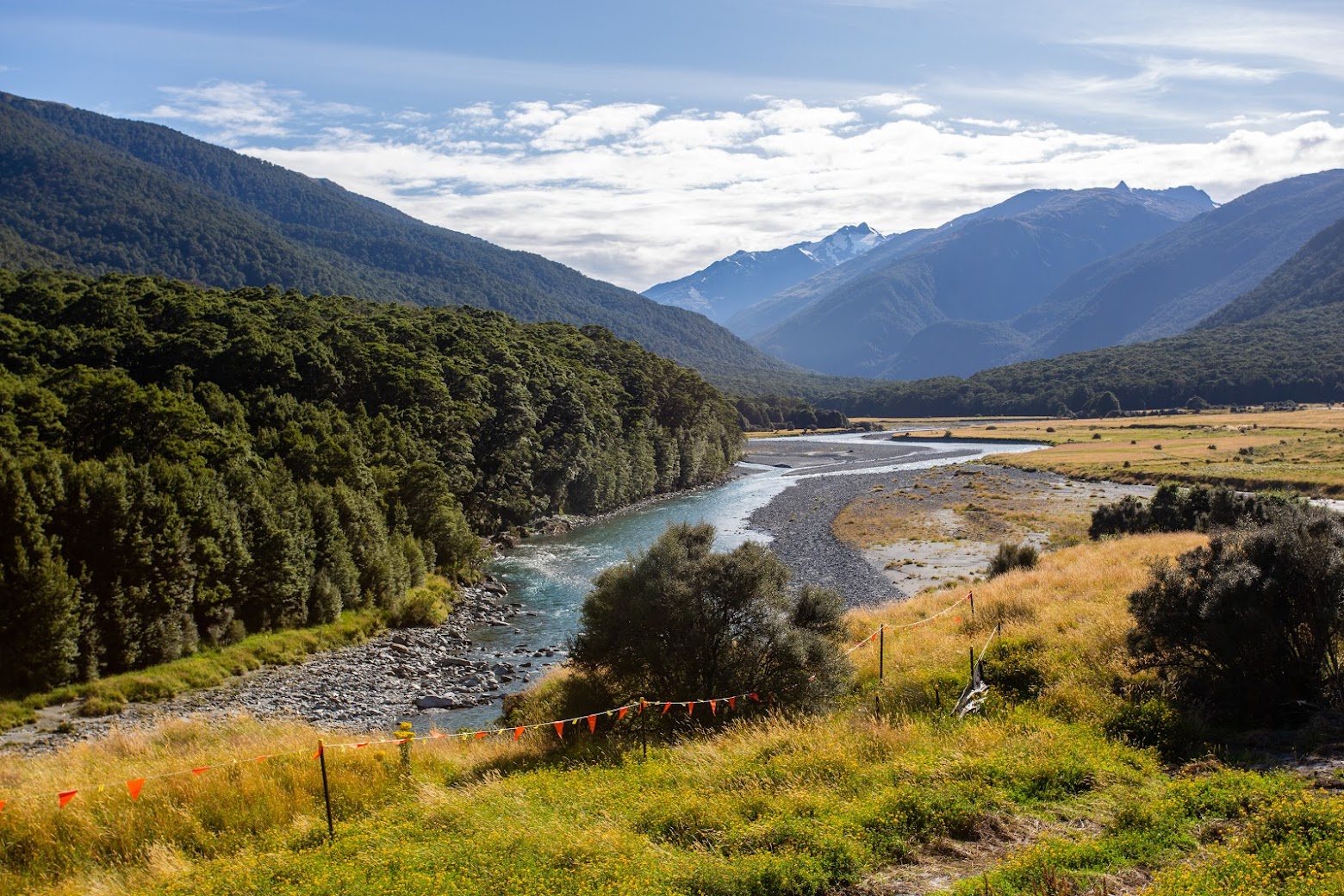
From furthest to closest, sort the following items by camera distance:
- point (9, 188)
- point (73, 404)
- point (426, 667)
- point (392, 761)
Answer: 1. point (9, 188)
2. point (73, 404)
3. point (426, 667)
4. point (392, 761)

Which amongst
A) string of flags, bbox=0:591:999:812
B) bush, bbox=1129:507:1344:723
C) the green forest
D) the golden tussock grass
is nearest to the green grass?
the green forest

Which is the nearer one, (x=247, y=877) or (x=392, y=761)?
(x=247, y=877)

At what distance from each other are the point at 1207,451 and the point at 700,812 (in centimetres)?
9784

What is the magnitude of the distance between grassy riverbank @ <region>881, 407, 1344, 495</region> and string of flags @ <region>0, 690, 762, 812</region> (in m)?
61.9

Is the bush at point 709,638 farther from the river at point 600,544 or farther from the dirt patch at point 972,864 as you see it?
the dirt patch at point 972,864

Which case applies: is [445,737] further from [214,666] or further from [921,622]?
[214,666]

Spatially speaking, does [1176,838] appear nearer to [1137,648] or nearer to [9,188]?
[1137,648]

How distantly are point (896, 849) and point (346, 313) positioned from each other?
2769 inches

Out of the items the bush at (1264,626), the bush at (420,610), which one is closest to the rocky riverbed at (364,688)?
the bush at (420,610)

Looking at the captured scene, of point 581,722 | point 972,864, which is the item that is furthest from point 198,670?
point 972,864

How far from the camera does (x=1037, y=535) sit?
51688 millimetres

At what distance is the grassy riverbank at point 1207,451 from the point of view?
65.4 m

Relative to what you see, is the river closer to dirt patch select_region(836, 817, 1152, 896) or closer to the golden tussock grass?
the golden tussock grass

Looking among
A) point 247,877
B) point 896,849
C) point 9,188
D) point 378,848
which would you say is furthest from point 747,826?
point 9,188
